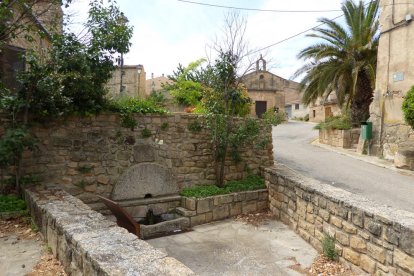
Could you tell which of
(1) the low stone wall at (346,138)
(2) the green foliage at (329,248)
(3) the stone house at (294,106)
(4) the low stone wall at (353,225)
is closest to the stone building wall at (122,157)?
(4) the low stone wall at (353,225)

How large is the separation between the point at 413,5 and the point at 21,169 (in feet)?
43.2

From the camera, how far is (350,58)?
47.7ft

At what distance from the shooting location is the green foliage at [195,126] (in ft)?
23.9

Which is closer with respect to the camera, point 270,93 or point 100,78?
point 100,78

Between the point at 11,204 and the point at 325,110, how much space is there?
29.0 meters

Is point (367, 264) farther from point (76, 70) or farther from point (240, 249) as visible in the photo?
point (76, 70)

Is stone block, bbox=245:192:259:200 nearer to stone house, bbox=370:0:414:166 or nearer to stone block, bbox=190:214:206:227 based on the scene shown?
stone block, bbox=190:214:206:227

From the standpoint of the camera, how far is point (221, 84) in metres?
7.75

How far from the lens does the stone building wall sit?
5.75 meters

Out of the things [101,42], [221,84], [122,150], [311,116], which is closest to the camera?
[101,42]

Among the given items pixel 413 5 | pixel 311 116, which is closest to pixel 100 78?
pixel 413 5

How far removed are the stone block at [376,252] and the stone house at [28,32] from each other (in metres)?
6.06

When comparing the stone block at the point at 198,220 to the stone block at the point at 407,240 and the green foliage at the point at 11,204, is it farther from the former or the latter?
the stone block at the point at 407,240

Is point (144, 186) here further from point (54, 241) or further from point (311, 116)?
point (311, 116)
